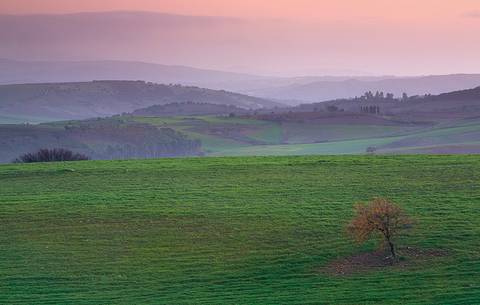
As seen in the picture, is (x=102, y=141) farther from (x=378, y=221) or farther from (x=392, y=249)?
(x=392, y=249)

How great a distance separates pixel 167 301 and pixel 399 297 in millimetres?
7488

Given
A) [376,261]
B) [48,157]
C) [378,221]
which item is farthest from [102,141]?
[376,261]

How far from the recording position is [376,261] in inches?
1180

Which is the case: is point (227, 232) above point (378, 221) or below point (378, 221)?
below

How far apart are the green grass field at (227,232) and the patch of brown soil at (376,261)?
46cm

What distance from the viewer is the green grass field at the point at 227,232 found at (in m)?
26.9

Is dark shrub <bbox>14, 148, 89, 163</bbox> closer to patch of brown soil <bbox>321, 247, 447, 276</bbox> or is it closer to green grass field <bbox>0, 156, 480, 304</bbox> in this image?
green grass field <bbox>0, 156, 480, 304</bbox>

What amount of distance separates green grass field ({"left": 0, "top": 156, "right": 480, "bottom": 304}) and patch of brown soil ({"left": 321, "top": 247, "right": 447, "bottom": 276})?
457mm

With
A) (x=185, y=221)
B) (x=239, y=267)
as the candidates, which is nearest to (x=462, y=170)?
(x=185, y=221)

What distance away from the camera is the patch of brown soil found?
29172 millimetres

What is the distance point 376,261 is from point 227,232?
7.68 metres

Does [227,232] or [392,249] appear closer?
[392,249]

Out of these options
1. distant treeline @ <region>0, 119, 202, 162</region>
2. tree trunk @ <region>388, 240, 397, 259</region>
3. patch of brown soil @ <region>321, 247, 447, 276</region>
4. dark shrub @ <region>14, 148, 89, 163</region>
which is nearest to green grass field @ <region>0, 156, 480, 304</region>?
patch of brown soil @ <region>321, 247, 447, 276</region>

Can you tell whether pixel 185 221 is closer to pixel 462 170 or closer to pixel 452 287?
pixel 452 287
